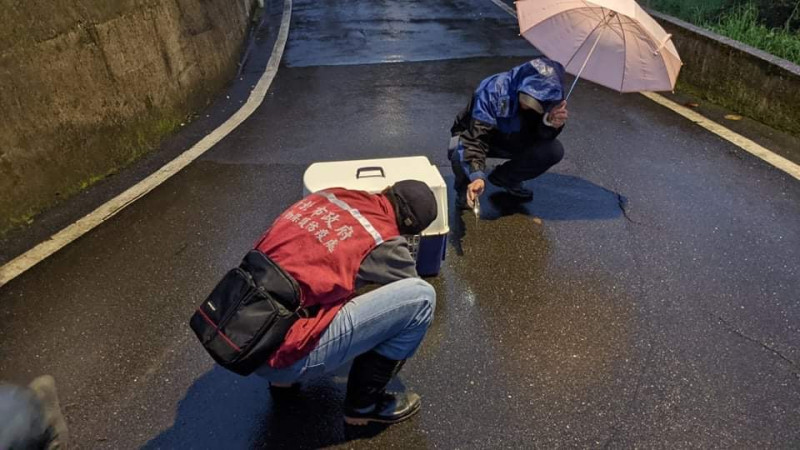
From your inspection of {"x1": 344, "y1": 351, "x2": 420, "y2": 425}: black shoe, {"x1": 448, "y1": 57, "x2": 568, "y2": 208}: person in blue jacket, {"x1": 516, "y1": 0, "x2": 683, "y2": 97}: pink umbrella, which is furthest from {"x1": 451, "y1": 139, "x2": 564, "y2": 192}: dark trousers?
{"x1": 344, "y1": 351, "x2": 420, "y2": 425}: black shoe

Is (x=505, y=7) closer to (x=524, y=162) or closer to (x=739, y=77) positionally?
(x=739, y=77)

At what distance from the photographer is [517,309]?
3410 mm

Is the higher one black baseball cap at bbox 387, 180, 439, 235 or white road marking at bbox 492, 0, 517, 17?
black baseball cap at bbox 387, 180, 439, 235

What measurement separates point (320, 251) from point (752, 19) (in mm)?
7119

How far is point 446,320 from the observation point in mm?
3326

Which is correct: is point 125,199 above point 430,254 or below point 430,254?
below

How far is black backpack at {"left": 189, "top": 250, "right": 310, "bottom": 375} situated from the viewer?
2.08 metres

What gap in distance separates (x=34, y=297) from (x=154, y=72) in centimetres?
275

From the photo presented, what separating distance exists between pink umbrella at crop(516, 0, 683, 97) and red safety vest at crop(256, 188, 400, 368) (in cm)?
210

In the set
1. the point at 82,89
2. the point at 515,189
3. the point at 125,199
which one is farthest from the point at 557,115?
the point at 82,89

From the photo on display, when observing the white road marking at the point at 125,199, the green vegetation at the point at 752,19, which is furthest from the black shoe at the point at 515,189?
the green vegetation at the point at 752,19

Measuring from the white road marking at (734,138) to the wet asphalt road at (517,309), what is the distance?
0.16 metres

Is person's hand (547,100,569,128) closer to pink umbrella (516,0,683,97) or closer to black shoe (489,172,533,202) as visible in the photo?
pink umbrella (516,0,683,97)

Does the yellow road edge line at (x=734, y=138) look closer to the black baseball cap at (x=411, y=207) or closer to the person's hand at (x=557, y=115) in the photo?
the person's hand at (x=557, y=115)
